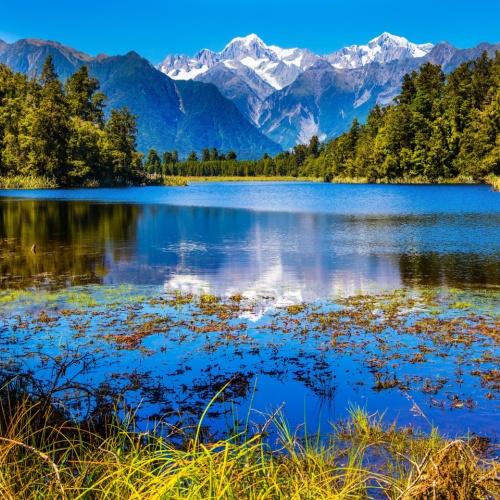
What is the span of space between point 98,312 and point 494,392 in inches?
512

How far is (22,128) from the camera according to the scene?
438ft

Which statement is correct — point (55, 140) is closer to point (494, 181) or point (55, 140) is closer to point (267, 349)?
point (494, 181)

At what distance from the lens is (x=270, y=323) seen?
18422mm

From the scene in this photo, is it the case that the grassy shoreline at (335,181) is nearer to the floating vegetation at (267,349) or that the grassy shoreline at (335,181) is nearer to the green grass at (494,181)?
the green grass at (494,181)

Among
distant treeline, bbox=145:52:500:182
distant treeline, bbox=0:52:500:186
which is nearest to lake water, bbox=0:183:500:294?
distant treeline, bbox=0:52:500:186

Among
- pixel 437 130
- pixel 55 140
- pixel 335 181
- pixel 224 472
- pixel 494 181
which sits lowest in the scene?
pixel 224 472

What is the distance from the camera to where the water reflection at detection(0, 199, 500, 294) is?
26250 millimetres

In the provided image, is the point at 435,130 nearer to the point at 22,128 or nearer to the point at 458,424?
the point at 22,128

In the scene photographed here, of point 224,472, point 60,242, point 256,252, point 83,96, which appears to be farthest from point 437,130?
point 224,472

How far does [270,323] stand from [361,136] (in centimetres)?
17791

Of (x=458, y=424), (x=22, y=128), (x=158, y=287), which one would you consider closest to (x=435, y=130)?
(x=22, y=128)

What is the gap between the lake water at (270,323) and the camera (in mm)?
12281

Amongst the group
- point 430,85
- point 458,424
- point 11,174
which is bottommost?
point 458,424

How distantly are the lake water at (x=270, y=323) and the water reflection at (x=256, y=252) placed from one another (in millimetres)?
173
